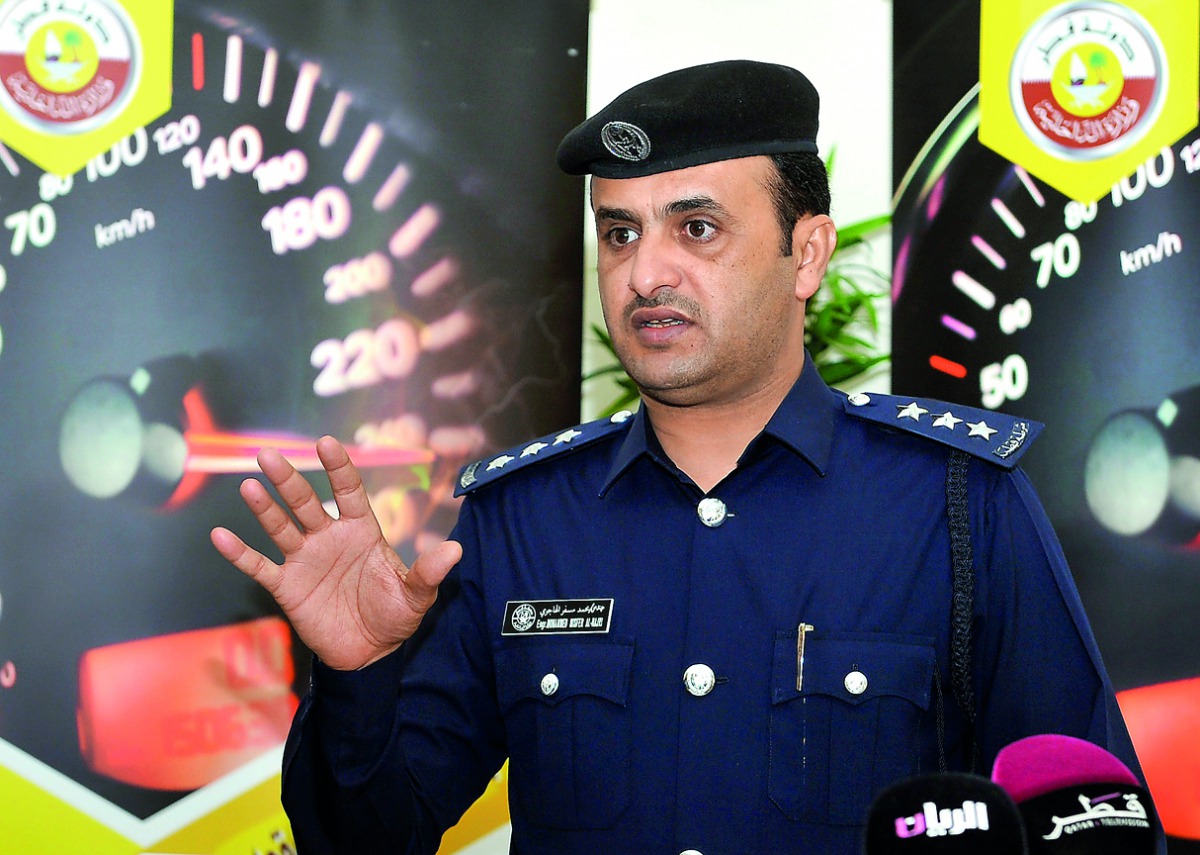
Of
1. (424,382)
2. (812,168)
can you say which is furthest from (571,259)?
(812,168)

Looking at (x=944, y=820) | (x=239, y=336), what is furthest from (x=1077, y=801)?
(x=239, y=336)

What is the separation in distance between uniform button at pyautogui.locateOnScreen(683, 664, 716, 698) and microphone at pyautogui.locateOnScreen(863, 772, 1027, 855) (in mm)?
501

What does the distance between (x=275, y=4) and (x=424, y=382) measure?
2.89ft

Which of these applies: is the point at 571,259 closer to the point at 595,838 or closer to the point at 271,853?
the point at 271,853

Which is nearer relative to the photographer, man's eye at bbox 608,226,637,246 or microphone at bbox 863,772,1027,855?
microphone at bbox 863,772,1027,855

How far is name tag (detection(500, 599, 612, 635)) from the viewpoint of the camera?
1.34 metres

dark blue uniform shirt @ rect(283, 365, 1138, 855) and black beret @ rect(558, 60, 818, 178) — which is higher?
black beret @ rect(558, 60, 818, 178)

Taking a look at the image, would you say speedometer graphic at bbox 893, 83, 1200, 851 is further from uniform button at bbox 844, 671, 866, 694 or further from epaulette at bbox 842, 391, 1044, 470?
uniform button at bbox 844, 671, 866, 694

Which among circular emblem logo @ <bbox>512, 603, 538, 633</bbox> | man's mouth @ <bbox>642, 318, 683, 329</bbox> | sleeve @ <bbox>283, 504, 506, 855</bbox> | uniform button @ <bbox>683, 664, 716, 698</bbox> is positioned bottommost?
sleeve @ <bbox>283, 504, 506, 855</bbox>

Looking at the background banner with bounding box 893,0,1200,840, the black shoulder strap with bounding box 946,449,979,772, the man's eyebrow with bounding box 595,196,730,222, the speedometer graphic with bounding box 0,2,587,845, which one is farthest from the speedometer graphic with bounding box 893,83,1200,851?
the man's eyebrow with bounding box 595,196,730,222

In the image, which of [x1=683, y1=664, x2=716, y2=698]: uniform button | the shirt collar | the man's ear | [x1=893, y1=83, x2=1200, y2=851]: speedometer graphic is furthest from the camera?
[x1=893, y1=83, x2=1200, y2=851]: speedometer graphic

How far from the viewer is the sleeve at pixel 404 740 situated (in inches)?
47.9

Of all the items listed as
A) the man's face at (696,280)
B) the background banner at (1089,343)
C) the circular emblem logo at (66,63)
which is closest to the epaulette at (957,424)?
the man's face at (696,280)

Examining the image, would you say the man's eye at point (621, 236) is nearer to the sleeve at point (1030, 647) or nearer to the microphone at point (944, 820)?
the sleeve at point (1030, 647)
